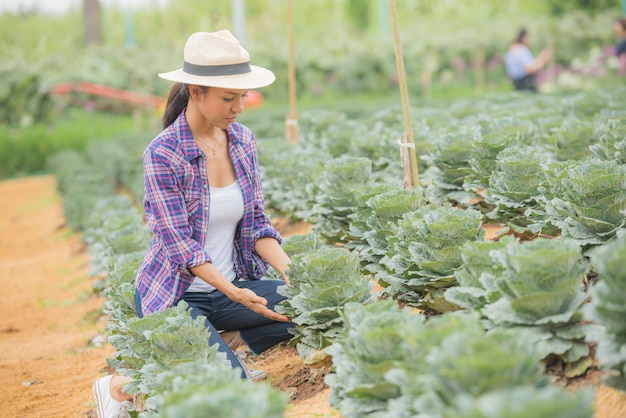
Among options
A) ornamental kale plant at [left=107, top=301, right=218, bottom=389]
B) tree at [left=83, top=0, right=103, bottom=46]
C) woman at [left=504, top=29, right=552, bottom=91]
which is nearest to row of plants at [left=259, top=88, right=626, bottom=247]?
ornamental kale plant at [left=107, top=301, right=218, bottom=389]

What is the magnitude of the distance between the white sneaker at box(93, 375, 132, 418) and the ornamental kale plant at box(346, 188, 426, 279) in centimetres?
118

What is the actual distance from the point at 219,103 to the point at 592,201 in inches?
58.1

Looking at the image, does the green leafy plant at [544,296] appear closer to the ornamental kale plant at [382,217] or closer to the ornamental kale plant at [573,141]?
the ornamental kale plant at [382,217]

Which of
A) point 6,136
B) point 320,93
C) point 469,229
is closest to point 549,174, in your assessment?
point 469,229

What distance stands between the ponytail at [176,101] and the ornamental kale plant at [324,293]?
789 mm

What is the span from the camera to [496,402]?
1.66 metres

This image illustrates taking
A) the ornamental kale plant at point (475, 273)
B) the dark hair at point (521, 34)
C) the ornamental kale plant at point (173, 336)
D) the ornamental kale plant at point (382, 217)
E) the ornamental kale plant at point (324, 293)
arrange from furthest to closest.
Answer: the dark hair at point (521, 34) → the ornamental kale plant at point (382, 217) → the ornamental kale plant at point (324, 293) → the ornamental kale plant at point (173, 336) → the ornamental kale plant at point (475, 273)

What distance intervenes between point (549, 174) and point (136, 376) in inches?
75.6

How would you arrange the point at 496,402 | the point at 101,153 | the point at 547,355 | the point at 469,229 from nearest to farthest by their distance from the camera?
the point at 496,402 < the point at 547,355 < the point at 469,229 < the point at 101,153

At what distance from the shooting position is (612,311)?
2.21 metres

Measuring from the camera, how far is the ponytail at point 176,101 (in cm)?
340

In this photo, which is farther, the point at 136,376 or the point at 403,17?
the point at 403,17

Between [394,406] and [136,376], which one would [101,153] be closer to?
[136,376]

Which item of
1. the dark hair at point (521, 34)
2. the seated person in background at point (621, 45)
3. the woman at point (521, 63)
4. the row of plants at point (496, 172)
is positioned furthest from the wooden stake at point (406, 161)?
the seated person in background at point (621, 45)
